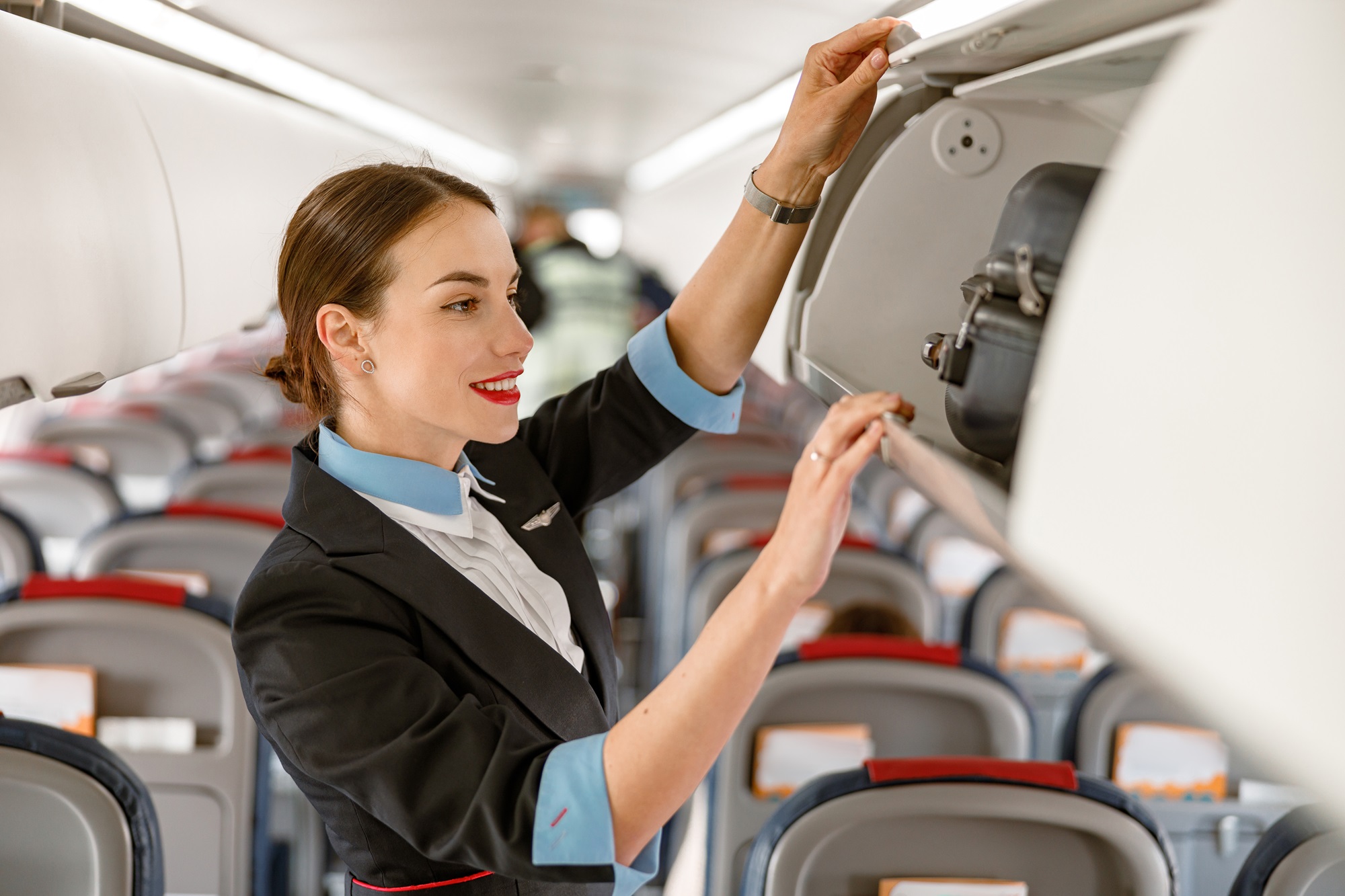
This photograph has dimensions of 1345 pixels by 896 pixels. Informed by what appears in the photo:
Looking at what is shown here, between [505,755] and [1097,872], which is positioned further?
[1097,872]

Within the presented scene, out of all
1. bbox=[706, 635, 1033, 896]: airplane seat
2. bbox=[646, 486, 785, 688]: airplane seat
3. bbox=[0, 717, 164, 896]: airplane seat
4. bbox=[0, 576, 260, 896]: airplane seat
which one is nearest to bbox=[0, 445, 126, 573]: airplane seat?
→ bbox=[0, 576, 260, 896]: airplane seat

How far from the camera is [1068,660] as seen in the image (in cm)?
302

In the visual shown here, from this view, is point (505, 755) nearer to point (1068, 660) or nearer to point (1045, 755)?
point (1068, 660)

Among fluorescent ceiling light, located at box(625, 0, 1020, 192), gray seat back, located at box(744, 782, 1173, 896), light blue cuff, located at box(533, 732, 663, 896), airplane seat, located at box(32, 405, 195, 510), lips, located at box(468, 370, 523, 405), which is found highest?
fluorescent ceiling light, located at box(625, 0, 1020, 192)

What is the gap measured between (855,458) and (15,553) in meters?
2.59

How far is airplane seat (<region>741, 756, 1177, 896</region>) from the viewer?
4.66ft

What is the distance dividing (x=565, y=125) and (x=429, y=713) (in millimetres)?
5987

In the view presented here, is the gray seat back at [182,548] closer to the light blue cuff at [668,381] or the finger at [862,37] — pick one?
the light blue cuff at [668,381]

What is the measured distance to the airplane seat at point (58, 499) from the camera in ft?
10.9

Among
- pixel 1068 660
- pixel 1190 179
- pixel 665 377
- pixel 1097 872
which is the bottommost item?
pixel 1068 660

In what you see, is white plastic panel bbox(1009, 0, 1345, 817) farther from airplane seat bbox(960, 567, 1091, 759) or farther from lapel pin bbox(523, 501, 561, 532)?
airplane seat bbox(960, 567, 1091, 759)

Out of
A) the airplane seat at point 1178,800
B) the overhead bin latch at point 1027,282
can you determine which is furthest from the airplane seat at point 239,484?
the overhead bin latch at point 1027,282

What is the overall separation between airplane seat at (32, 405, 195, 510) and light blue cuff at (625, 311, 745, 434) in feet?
10.2

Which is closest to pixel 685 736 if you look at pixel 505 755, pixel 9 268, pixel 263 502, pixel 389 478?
pixel 505 755
